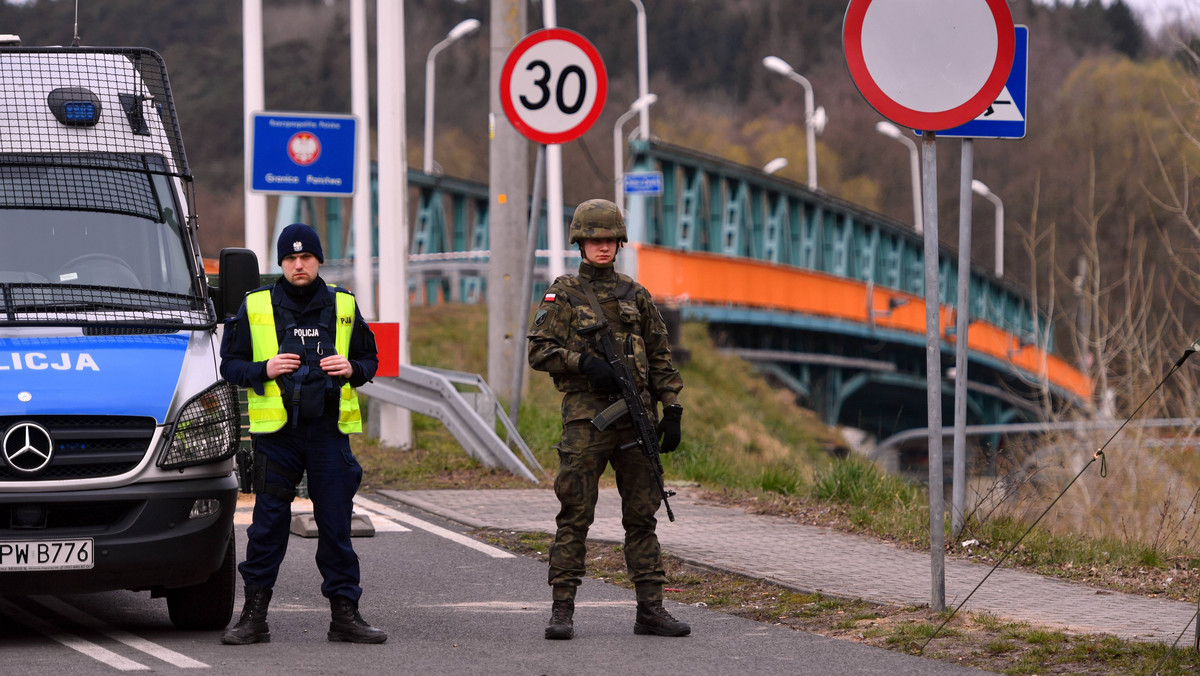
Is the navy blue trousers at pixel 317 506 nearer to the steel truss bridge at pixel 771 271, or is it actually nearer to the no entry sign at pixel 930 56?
the no entry sign at pixel 930 56

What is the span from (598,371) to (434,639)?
1.27 m

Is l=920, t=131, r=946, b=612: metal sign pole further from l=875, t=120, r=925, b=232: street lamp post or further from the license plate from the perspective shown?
l=875, t=120, r=925, b=232: street lamp post

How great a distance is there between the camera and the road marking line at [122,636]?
6.06 m

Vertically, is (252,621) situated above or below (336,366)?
below

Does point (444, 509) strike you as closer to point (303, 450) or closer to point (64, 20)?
point (303, 450)

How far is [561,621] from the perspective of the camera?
6652 millimetres

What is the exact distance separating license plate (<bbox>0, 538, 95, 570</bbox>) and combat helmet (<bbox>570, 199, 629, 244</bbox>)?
218 centimetres

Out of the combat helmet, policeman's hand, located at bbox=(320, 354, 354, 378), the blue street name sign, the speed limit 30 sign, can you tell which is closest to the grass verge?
the combat helmet

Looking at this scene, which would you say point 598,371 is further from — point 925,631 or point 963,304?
point 963,304

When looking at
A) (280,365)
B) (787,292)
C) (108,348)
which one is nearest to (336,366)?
(280,365)

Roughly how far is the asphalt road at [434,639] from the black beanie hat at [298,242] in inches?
60.2

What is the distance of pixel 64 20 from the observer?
158 ft

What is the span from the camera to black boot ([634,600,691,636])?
675cm

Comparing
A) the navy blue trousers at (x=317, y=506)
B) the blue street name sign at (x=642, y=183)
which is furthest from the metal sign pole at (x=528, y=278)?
the blue street name sign at (x=642, y=183)
